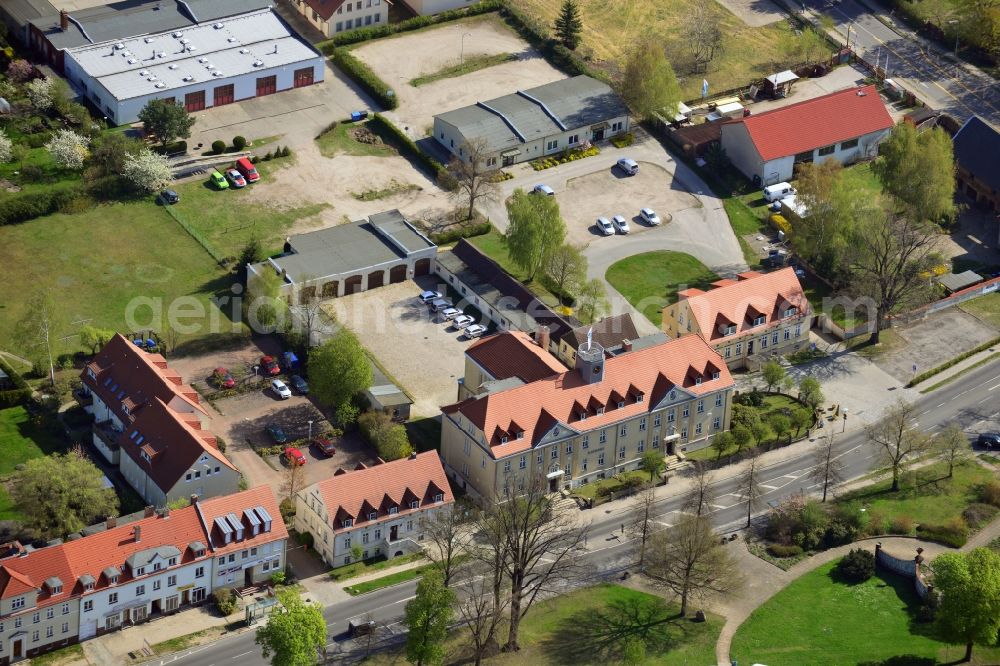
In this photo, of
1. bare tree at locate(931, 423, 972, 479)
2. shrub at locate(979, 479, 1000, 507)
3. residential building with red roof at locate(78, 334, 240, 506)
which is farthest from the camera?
bare tree at locate(931, 423, 972, 479)

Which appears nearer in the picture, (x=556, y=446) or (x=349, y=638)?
(x=349, y=638)

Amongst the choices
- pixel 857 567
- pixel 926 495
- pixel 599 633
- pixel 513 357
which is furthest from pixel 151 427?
pixel 926 495

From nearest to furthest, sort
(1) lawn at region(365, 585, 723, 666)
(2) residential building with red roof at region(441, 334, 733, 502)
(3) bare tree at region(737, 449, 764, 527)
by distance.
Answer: (1) lawn at region(365, 585, 723, 666)
(3) bare tree at region(737, 449, 764, 527)
(2) residential building with red roof at region(441, 334, 733, 502)

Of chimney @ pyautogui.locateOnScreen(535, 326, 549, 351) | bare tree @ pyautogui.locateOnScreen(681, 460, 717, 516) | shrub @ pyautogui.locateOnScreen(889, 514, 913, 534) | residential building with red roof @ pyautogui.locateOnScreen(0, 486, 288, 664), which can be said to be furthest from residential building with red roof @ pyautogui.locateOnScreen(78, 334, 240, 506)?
shrub @ pyautogui.locateOnScreen(889, 514, 913, 534)

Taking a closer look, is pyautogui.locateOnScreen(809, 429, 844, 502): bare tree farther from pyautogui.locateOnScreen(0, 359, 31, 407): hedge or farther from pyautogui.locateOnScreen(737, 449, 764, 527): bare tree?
pyautogui.locateOnScreen(0, 359, 31, 407): hedge

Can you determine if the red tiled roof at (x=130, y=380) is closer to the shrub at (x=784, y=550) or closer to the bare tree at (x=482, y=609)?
the bare tree at (x=482, y=609)

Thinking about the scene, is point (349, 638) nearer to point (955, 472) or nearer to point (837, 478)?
point (837, 478)

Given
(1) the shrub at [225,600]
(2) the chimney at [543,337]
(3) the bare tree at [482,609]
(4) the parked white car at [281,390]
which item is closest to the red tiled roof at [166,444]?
(1) the shrub at [225,600]

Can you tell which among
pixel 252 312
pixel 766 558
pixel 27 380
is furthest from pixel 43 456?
pixel 766 558
